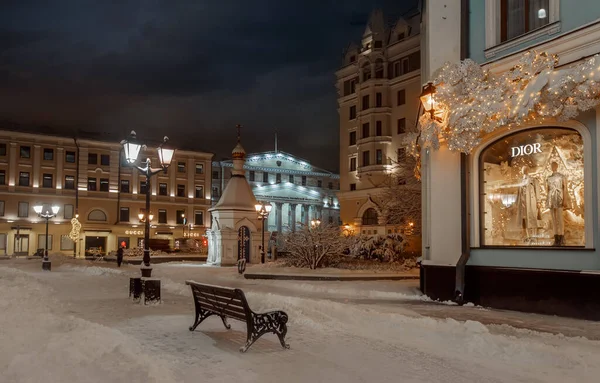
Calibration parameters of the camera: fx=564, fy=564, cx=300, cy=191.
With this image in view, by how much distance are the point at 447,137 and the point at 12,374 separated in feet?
36.5

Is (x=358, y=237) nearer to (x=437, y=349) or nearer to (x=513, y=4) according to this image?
(x=513, y=4)

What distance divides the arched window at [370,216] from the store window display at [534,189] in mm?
37595

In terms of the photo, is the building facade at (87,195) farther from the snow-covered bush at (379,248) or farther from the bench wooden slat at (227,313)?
the bench wooden slat at (227,313)

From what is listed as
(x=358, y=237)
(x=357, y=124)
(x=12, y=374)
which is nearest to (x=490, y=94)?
(x=12, y=374)

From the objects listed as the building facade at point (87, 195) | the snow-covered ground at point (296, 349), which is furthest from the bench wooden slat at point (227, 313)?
the building facade at point (87, 195)

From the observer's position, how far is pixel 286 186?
8888cm

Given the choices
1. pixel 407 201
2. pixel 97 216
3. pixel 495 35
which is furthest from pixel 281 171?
pixel 495 35

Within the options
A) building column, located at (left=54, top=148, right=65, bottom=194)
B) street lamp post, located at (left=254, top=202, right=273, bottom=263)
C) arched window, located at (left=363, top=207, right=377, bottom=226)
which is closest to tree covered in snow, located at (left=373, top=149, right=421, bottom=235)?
street lamp post, located at (left=254, top=202, right=273, bottom=263)

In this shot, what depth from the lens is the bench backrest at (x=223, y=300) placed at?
8.39m

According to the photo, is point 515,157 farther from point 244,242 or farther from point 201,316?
point 244,242

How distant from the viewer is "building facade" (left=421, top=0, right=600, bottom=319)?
1229 cm

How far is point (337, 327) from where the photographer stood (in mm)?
10516

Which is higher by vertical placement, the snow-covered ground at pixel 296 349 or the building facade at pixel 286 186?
the building facade at pixel 286 186

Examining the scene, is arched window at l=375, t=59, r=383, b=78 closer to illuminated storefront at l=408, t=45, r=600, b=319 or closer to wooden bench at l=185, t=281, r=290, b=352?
illuminated storefront at l=408, t=45, r=600, b=319
